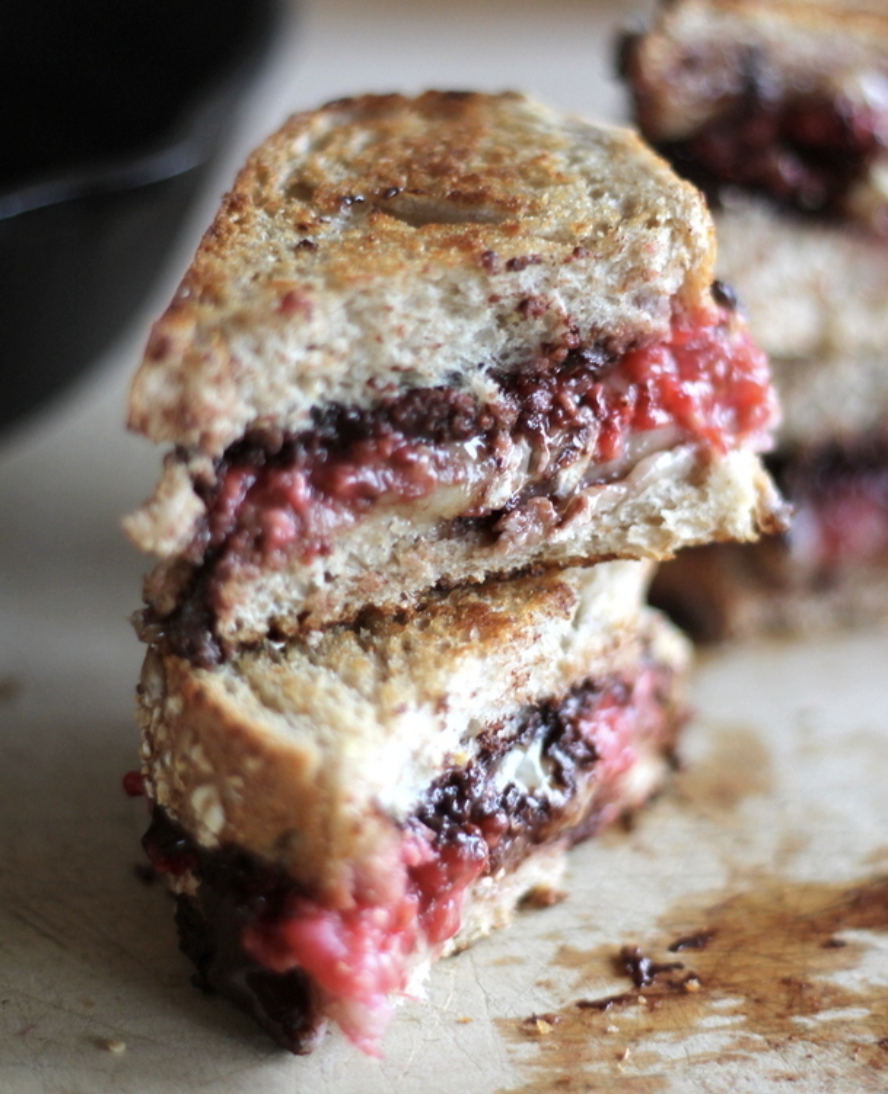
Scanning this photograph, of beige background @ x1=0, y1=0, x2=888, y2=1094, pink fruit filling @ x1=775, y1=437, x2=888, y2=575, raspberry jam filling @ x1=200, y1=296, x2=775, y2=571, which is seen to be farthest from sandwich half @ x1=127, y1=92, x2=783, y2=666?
pink fruit filling @ x1=775, y1=437, x2=888, y2=575

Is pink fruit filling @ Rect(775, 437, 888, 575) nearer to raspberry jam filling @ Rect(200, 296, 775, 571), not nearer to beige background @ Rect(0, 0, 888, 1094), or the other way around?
beige background @ Rect(0, 0, 888, 1094)

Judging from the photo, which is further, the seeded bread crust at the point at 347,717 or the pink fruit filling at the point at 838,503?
the pink fruit filling at the point at 838,503

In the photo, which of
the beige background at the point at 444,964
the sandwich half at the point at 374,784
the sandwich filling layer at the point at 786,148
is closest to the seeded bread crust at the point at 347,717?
the sandwich half at the point at 374,784

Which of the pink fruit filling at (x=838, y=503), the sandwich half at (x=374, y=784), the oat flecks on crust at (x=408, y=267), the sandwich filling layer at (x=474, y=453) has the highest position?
the oat flecks on crust at (x=408, y=267)

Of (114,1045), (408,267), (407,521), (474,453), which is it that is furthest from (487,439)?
(114,1045)

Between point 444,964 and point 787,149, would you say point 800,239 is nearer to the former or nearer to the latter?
point 787,149

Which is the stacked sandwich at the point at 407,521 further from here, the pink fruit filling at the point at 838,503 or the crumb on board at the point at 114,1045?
the pink fruit filling at the point at 838,503

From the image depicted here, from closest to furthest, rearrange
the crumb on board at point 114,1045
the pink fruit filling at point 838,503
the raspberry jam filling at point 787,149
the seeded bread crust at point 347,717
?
the seeded bread crust at point 347,717, the crumb on board at point 114,1045, the raspberry jam filling at point 787,149, the pink fruit filling at point 838,503

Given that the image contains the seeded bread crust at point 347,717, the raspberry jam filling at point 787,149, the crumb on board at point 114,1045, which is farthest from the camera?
the raspberry jam filling at point 787,149

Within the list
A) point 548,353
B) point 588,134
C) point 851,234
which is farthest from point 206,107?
point 851,234
